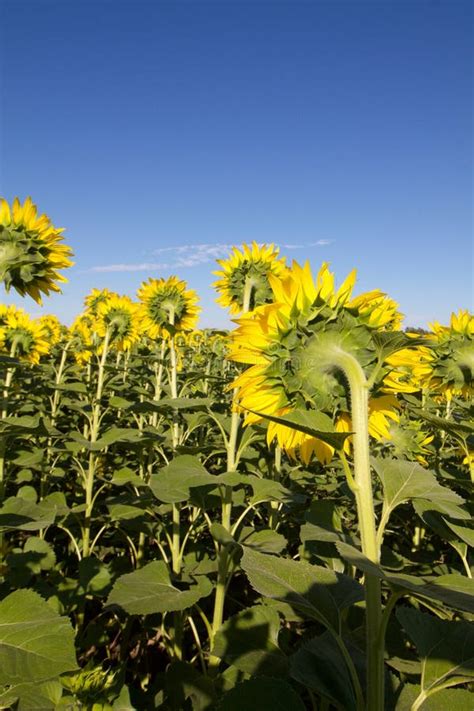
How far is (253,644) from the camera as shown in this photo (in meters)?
1.27

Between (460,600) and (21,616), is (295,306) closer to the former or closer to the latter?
(460,600)

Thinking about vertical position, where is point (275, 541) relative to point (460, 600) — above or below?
below

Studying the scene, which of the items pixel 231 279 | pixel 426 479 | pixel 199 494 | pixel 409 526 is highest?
pixel 231 279

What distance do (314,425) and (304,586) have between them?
33 centimetres

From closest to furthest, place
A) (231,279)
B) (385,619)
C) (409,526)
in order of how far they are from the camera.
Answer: (385,619) → (231,279) → (409,526)

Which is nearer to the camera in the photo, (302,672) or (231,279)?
(302,672)

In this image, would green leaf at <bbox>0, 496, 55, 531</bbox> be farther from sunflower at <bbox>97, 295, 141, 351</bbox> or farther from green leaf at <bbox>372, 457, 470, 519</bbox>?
sunflower at <bbox>97, 295, 141, 351</bbox>

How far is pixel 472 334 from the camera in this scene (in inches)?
100

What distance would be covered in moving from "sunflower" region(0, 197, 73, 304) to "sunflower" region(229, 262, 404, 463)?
131 centimetres

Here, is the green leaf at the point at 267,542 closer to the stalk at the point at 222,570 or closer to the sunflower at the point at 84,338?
the stalk at the point at 222,570

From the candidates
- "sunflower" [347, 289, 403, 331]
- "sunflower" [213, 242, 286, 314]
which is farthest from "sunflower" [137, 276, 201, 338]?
"sunflower" [347, 289, 403, 331]

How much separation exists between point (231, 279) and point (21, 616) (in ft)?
7.97

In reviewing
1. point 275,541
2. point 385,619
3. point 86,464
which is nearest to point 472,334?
point 275,541

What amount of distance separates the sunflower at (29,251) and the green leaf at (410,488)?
177 centimetres
